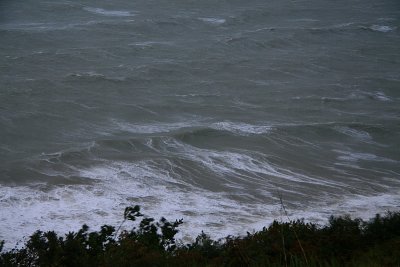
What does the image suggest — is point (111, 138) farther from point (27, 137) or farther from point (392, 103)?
point (392, 103)

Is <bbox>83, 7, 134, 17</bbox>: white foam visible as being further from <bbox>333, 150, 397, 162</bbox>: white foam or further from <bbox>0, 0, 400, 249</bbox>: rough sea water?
<bbox>333, 150, 397, 162</bbox>: white foam

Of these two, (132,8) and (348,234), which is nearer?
(348,234)

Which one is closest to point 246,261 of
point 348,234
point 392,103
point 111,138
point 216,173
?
point 348,234

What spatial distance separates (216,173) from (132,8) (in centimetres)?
3389

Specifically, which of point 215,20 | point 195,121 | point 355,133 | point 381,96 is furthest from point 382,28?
point 195,121

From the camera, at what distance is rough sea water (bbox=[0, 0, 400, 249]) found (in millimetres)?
14594

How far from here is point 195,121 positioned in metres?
22.2

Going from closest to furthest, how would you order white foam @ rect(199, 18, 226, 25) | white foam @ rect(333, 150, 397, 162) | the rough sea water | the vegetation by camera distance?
the vegetation
the rough sea water
white foam @ rect(333, 150, 397, 162)
white foam @ rect(199, 18, 226, 25)

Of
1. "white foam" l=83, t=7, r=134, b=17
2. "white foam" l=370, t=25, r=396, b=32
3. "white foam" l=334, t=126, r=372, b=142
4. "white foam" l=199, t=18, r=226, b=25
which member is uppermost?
"white foam" l=83, t=7, r=134, b=17

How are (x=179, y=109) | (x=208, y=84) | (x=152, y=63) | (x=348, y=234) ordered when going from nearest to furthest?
(x=348, y=234) < (x=179, y=109) < (x=208, y=84) < (x=152, y=63)

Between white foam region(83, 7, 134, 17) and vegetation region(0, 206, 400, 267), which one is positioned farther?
white foam region(83, 7, 134, 17)

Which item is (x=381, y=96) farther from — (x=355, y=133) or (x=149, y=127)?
(x=149, y=127)

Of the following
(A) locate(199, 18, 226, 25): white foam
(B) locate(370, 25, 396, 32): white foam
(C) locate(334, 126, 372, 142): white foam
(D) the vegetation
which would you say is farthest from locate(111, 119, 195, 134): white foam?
(B) locate(370, 25, 396, 32): white foam

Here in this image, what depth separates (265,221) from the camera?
13547 millimetres
